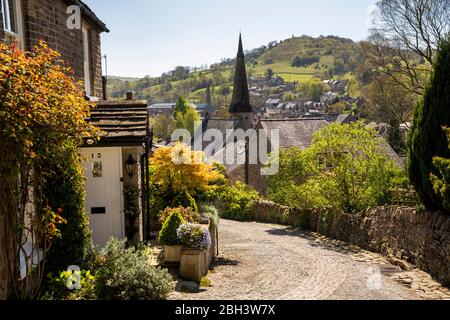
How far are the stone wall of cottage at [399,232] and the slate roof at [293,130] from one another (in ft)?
58.0

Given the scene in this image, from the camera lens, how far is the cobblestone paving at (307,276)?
9.61 meters

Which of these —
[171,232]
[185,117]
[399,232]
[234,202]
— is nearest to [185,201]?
[171,232]

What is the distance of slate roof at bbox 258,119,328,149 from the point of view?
127ft

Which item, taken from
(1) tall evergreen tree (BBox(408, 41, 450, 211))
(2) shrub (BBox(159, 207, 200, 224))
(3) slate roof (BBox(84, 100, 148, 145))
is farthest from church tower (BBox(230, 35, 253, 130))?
(3) slate roof (BBox(84, 100, 148, 145))

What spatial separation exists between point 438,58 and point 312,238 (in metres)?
9.07

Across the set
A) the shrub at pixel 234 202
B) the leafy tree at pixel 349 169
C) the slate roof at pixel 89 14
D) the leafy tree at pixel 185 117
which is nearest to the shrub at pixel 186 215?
the slate roof at pixel 89 14

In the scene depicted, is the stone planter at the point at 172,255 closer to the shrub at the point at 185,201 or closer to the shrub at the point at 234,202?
the shrub at the point at 185,201

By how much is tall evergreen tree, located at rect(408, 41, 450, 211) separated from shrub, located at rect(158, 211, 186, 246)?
6209 millimetres

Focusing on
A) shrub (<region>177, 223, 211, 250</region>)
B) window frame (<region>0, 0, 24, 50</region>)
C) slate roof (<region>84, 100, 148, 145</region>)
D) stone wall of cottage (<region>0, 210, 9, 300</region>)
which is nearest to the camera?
stone wall of cottage (<region>0, 210, 9, 300</region>)

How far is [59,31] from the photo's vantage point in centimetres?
1124

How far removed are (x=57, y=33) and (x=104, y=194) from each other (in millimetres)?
3832

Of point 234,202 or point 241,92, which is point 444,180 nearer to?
point 234,202

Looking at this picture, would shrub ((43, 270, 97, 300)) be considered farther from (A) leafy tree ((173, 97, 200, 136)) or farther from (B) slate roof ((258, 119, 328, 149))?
(A) leafy tree ((173, 97, 200, 136))
